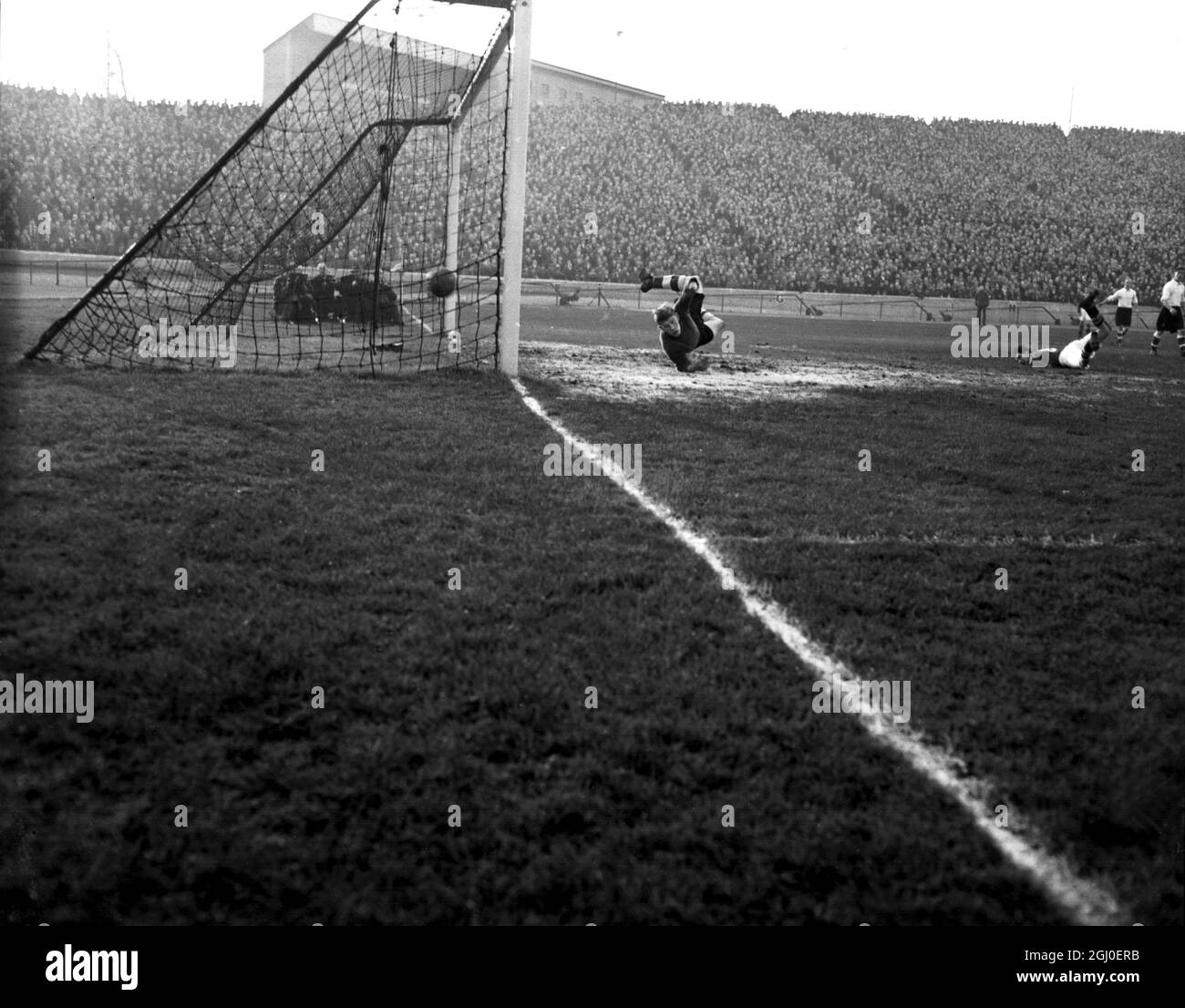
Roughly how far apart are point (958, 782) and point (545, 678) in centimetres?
129

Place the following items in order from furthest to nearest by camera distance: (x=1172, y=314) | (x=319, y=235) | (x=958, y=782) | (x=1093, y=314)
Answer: (x=1172, y=314) → (x=1093, y=314) → (x=319, y=235) → (x=958, y=782)

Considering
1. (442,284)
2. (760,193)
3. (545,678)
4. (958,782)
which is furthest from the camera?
(760,193)

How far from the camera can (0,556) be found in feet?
14.2

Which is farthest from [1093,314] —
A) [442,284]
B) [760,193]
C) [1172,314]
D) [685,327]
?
[760,193]

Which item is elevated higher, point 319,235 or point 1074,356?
point 319,235

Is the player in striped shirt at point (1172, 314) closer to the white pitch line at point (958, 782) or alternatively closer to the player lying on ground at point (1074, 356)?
the player lying on ground at point (1074, 356)

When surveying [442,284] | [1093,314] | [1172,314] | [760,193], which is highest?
[760,193]

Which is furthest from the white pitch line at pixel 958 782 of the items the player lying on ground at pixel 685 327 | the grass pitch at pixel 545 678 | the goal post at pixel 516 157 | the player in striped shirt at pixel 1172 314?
the player in striped shirt at pixel 1172 314

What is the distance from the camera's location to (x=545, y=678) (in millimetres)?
3490

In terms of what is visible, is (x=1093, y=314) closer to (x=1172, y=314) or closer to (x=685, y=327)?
(x=1172, y=314)

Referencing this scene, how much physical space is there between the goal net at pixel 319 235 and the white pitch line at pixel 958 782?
24.5 feet

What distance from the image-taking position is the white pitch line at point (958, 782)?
95.5 inches
